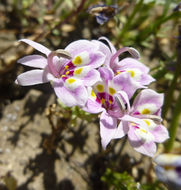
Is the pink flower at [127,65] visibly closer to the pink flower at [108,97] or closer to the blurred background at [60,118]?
the pink flower at [108,97]

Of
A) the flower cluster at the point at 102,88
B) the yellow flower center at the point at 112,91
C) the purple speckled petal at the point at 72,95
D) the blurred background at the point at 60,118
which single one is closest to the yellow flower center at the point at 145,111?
the flower cluster at the point at 102,88

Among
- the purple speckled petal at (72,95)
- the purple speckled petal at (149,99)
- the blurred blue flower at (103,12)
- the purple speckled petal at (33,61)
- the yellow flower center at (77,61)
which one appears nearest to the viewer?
the purple speckled petal at (72,95)

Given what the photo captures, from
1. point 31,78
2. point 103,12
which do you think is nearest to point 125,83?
point 31,78

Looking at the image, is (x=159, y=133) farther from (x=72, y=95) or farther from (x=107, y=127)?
Result: (x=72, y=95)

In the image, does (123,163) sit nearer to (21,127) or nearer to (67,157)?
(67,157)

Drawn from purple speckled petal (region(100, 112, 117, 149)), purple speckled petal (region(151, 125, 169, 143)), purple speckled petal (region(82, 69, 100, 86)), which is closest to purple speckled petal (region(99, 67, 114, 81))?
purple speckled petal (region(82, 69, 100, 86))

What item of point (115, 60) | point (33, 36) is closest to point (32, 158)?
point (115, 60)
